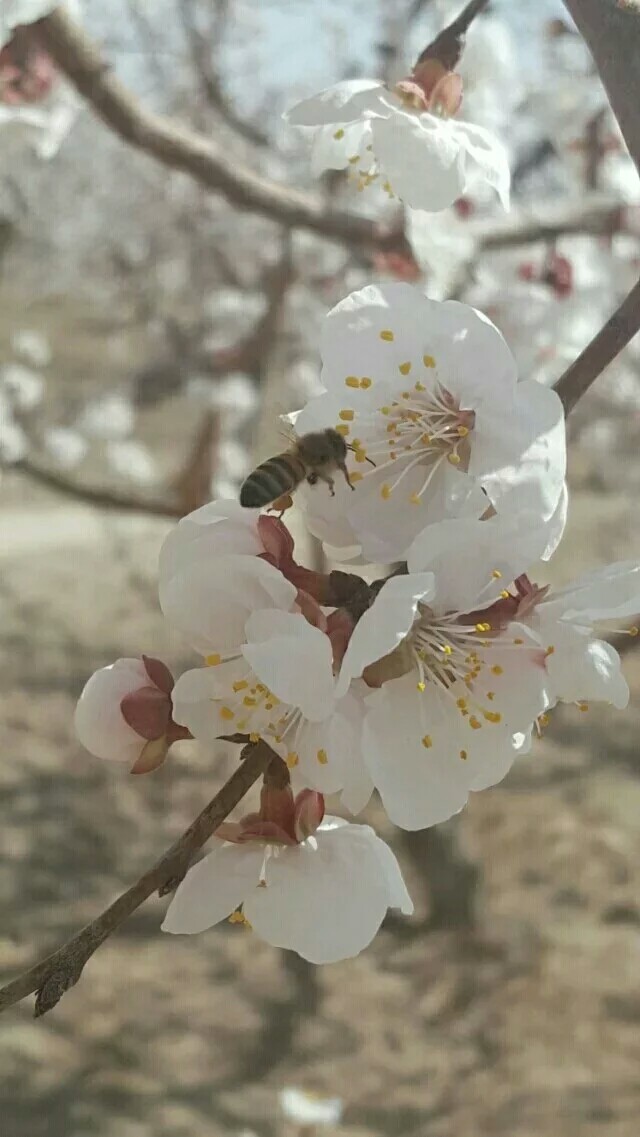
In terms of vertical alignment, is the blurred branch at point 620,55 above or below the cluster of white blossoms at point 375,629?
above

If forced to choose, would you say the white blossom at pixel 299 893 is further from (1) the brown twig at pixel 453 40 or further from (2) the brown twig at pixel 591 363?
(1) the brown twig at pixel 453 40

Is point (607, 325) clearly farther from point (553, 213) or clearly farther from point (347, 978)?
point (347, 978)

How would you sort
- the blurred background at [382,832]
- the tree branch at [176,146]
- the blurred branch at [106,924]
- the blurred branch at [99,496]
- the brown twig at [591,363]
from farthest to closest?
1. the blurred branch at [99,496]
2. the blurred background at [382,832]
3. the tree branch at [176,146]
4. the brown twig at [591,363]
5. the blurred branch at [106,924]

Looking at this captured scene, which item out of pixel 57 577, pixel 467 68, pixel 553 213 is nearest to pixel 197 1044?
pixel 553 213

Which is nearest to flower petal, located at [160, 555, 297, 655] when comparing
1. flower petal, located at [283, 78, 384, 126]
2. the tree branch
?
flower petal, located at [283, 78, 384, 126]

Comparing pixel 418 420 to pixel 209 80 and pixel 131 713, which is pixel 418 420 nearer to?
pixel 131 713

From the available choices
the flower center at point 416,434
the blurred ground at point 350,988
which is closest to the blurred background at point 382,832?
the blurred ground at point 350,988

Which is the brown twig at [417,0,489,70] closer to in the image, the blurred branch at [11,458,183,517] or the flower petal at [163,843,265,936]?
the flower petal at [163,843,265,936]
